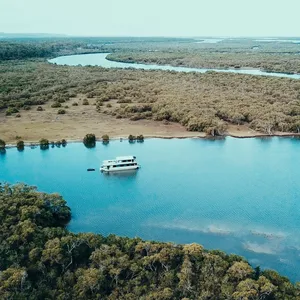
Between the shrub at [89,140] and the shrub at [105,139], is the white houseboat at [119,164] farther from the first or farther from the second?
the shrub at [105,139]

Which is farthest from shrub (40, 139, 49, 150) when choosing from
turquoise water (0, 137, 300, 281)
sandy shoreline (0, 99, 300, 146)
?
turquoise water (0, 137, 300, 281)

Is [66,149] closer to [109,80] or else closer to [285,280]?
[285,280]

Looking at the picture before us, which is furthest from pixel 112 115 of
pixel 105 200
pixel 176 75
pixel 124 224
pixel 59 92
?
pixel 176 75

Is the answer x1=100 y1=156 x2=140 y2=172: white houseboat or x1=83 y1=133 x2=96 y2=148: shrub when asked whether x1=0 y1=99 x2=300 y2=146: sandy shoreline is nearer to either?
x1=83 y1=133 x2=96 y2=148: shrub

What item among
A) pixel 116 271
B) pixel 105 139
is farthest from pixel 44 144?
pixel 116 271

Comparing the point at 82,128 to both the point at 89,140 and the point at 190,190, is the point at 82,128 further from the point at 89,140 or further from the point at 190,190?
the point at 190,190

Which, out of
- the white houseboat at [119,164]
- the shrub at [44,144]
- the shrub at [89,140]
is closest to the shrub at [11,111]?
the shrub at [44,144]
